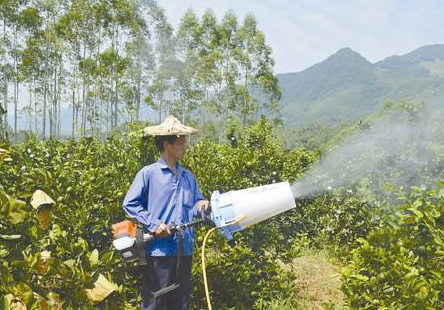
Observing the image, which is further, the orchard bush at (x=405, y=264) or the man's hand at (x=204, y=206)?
the man's hand at (x=204, y=206)

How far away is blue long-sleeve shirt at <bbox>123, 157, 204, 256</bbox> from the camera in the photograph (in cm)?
324

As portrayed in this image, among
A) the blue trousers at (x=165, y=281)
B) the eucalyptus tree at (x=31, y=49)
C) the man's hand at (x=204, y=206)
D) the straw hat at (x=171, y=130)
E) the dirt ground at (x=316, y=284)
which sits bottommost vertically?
the dirt ground at (x=316, y=284)

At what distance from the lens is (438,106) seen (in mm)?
6773

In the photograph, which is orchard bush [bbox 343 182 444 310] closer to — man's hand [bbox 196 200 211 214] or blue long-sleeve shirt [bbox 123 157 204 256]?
man's hand [bbox 196 200 211 214]

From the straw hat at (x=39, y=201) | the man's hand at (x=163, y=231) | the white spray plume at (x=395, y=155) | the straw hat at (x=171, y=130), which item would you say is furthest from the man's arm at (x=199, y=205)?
the white spray plume at (x=395, y=155)

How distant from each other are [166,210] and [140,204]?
0.19 meters

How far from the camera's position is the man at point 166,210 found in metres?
3.25

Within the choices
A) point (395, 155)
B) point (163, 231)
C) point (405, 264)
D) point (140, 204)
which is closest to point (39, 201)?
point (163, 231)

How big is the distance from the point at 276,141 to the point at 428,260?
4160 mm

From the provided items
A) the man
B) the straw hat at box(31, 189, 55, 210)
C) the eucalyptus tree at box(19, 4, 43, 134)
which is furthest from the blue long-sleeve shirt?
the eucalyptus tree at box(19, 4, 43, 134)

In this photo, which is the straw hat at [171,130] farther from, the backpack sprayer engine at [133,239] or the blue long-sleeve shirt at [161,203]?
the backpack sprayer engine at [133,239]

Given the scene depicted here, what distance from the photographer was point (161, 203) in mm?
3285

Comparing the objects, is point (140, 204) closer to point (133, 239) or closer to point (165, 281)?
point (133, 239)

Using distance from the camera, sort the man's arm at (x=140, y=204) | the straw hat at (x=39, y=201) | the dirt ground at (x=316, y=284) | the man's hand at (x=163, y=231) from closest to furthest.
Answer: the straw hat at (x=39, y=201) → the man's hand at (x=163, y=231) → the man's arm at (x=140, y=204) → the dirt ground at (x=316, y=284)
